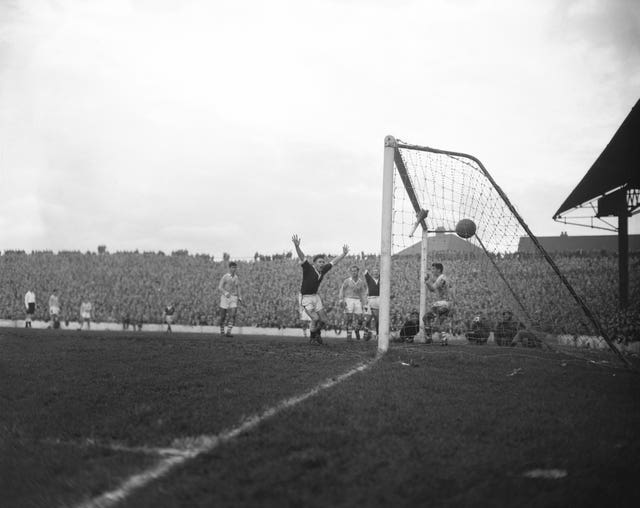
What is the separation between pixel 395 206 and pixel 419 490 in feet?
25.9

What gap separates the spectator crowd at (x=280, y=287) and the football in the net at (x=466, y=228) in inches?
67.1

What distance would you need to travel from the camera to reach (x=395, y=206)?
1064cm

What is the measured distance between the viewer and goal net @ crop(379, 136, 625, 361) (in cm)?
1017

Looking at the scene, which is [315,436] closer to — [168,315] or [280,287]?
[168,315]

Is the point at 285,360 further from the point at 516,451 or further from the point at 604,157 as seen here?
the point at 604,157

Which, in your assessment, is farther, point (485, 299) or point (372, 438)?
point (485, 299)

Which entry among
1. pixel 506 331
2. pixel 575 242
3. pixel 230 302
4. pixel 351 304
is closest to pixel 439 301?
pixel 506 331

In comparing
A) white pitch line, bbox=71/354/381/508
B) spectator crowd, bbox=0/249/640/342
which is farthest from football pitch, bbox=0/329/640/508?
spectator crowd, bbox=0/249/640/342

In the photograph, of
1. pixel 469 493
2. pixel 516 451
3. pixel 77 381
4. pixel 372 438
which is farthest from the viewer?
pixel 77 381

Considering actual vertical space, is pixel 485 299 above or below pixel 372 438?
above

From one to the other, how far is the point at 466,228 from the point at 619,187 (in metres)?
5.39

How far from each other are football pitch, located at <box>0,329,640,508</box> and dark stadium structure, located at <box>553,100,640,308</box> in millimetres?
6120

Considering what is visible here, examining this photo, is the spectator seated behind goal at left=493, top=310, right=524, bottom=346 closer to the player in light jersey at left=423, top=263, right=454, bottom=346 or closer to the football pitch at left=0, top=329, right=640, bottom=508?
the player in light jersey at left=423, top=263, right=454, bottom=346

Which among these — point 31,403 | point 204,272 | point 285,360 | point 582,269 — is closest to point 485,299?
point 582,269
